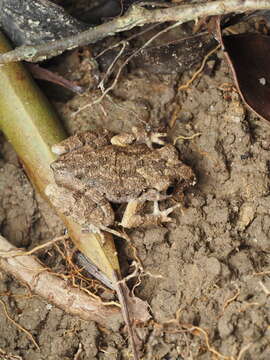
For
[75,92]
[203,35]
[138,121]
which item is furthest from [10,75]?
[203,35]

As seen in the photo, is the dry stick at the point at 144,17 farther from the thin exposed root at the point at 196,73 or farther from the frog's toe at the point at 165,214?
the frog's toe at the point at 165,214

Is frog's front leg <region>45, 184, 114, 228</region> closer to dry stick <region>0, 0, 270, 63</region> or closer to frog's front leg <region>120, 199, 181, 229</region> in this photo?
frog's front leg <region>120, 199, 181, 229</region>

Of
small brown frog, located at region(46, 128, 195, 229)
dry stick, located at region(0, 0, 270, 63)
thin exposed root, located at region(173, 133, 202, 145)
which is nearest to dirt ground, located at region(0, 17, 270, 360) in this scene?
thin exposed root, located at region(173, 133, 202, 145)

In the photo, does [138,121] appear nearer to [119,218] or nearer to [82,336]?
[119,218]

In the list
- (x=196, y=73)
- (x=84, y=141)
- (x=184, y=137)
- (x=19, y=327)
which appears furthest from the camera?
(x=196, y=73)

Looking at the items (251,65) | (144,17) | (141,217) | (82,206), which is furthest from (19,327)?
(251,65)

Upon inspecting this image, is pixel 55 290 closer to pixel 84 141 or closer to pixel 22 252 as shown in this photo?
pixel 22 252
